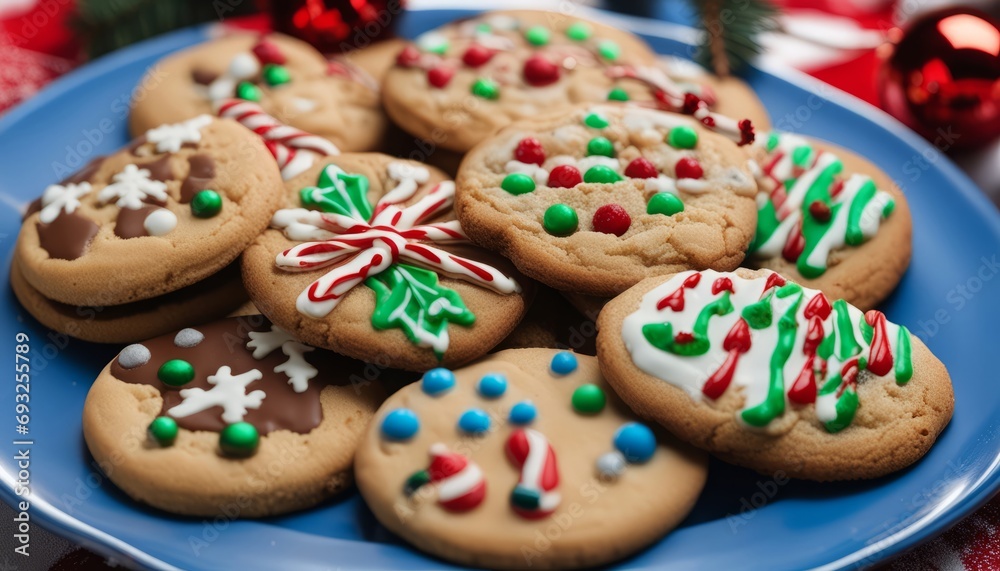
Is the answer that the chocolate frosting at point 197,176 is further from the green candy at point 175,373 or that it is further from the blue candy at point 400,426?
the blue candy at point 400,426

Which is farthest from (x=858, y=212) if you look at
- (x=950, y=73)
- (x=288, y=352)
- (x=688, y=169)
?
(x=288, y=352)

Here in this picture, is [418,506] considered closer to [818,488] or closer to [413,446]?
[413,446]

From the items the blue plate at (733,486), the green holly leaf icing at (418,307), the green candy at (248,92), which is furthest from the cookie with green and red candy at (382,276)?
the green candy at (248,92)

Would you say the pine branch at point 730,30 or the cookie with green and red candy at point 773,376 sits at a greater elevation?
the pine branch at point 730,30

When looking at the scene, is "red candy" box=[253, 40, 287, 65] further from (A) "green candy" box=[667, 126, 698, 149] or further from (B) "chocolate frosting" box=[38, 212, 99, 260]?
(A) "green candy" box=[667, 126, 698, 149]

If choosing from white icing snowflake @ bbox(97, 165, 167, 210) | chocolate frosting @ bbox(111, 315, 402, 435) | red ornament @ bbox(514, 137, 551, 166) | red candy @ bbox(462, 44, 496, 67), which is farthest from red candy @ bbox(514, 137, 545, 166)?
white icing snowflake @ bbox(97, 165, 167, 210)

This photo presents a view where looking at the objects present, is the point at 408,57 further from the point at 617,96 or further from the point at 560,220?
the point at 560,220
